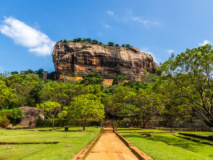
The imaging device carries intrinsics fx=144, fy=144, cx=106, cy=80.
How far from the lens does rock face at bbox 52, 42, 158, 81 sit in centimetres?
8456

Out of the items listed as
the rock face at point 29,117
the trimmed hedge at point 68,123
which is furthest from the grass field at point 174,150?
the rock face at point 29,117

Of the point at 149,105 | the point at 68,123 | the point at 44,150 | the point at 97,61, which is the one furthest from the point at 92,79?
the point at 44,150

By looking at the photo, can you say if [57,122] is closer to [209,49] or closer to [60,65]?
[209,49]

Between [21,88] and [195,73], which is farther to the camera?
[21,88]

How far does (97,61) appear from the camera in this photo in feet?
286

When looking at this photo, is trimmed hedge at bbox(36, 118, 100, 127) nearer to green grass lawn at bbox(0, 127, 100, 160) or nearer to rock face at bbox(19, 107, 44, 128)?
rock face at bbox(19, 107, 44, 128)

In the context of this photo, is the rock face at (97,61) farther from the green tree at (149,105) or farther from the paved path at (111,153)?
the paved path at (111,153)

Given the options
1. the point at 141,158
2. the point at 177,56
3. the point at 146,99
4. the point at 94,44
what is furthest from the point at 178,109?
the point at 94,44

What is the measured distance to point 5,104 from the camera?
38031 millimetres

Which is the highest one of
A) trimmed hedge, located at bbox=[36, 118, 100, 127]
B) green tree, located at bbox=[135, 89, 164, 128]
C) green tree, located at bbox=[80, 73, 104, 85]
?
green tree, located at bbox=[80, 73, 104, 85]

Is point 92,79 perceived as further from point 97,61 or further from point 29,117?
point 97,61

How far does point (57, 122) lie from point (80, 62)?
54.2 metres

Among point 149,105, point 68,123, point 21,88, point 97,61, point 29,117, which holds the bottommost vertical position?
point 68,123

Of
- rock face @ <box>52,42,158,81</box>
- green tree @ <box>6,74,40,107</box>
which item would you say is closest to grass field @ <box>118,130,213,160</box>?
green tree @ <box>6,74,40,107</box>
